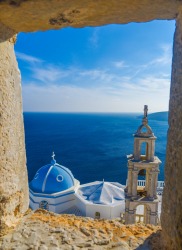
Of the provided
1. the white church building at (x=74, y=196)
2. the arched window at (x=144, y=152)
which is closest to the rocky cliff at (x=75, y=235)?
the arched window at (x=144, y=152)

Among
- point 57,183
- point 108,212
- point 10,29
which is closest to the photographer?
point 10,29

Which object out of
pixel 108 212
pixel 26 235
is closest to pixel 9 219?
pixel 26 235

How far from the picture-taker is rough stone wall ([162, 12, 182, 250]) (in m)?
1.63

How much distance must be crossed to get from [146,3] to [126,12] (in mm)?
193

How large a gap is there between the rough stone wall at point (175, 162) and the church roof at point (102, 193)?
12.4 metres

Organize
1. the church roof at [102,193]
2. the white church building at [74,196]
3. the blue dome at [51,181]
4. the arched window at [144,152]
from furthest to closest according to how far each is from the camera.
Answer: the blue dome at [51,181], the church roof at [102,193], the white church building at [74,196], the arched window at [144,152]

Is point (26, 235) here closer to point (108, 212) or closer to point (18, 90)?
point (18, 90)

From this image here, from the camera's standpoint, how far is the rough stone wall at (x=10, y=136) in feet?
6.71

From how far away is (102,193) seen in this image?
46.9 ft

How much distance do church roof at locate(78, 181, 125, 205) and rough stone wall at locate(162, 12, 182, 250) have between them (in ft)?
40.8

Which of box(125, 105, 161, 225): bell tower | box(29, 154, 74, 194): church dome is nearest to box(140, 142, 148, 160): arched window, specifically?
box(125, 105, 161, 225): bell tower

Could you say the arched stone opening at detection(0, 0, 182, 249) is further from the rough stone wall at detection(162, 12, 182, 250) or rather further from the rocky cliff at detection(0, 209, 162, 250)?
the rocky cliff at detection(0, 209, 162, 250)

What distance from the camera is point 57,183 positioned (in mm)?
14367

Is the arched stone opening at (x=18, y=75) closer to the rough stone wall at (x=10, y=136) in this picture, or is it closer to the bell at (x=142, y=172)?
the rough stone wall at (x=10, y=136)
